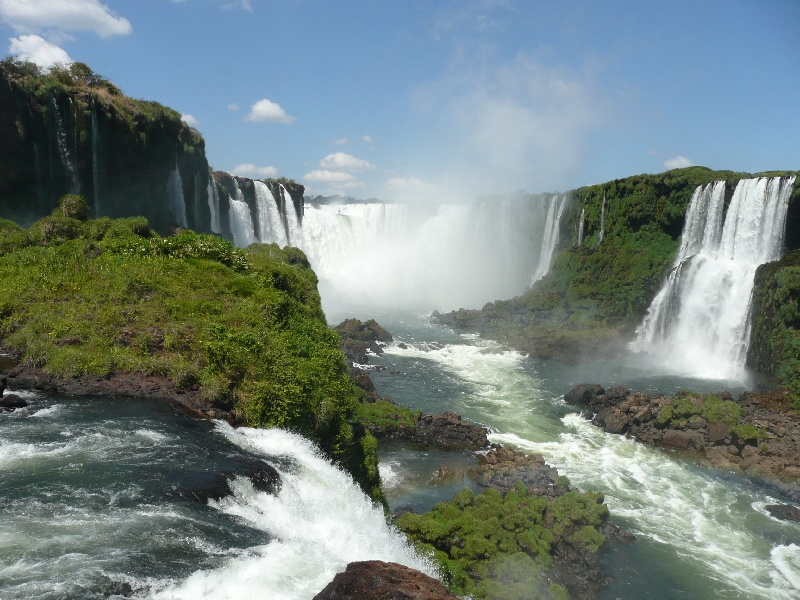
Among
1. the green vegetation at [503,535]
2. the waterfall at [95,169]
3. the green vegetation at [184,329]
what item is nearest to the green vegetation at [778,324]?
the green vegetation at [503,535]

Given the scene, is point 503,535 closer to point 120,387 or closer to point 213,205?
point 120,387

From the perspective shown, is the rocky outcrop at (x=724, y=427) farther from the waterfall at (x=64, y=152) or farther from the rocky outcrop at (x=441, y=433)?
the waterfall at (x=64, y=152)

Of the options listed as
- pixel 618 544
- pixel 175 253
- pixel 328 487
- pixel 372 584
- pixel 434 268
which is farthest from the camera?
pixel 434 268

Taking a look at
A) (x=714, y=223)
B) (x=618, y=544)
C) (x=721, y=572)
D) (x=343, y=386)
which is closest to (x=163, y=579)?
(x=343, y=386)

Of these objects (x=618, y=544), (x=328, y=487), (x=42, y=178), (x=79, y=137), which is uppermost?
(x=79, y=137)

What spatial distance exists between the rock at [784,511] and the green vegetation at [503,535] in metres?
5.13

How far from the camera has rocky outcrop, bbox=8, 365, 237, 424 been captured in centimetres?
1073

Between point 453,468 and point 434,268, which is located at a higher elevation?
point 434,268

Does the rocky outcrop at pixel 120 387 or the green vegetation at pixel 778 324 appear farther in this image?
the green vegetation at pixel 778 324

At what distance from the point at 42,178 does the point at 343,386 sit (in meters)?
22.0

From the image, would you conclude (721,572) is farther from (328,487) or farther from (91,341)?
(91,341)

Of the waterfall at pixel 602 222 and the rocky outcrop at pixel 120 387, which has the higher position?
the waterfall at pixel 602 222

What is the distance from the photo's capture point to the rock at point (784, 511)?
1566cm

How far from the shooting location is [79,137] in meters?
27.9
